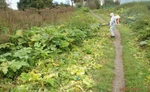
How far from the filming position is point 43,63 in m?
7.62

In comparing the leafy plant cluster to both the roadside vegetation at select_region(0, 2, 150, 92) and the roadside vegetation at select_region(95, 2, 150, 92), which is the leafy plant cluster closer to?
the roadside vegetation at select_region(0, 2, 150, 92)

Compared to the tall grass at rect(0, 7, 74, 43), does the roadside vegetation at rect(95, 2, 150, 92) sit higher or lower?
lower

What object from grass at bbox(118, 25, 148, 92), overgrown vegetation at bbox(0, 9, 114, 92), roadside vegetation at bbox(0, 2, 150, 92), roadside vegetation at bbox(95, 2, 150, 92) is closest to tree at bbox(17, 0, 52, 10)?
roadside vegetation at bbox(95, 2, 150, 92)

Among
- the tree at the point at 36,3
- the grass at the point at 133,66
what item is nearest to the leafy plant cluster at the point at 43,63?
the grass at the point at 133,66

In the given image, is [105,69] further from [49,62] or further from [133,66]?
[49,62]

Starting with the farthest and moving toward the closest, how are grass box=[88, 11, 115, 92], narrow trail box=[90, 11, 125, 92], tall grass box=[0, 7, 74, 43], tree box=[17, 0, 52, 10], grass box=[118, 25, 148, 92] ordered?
tree box=[17, 0, 52, 10]
tall grass box=[0, 7, 74, 43]
grass box=[118, 25, 148, 92]
narrow trail box=[90, 11, 125, 92]
grass box=[88, 11, 115, 92]

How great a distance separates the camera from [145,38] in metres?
12.9

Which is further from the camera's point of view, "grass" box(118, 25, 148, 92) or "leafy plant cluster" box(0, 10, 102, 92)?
"grass" box(118, 25, 148, 92)

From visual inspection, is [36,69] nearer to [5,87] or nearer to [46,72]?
[46,72]

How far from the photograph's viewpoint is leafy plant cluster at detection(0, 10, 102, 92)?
6.41 metres

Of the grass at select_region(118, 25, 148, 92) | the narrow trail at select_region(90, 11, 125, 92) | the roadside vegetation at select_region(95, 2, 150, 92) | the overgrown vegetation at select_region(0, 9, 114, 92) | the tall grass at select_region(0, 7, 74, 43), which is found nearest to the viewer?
the overgrown vegetation at select_region(0, 9, 114, 92)

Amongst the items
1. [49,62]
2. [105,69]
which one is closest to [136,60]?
[105,69]

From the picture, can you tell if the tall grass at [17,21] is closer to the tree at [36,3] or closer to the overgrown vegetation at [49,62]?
the overgrown vegetation at [49,62]

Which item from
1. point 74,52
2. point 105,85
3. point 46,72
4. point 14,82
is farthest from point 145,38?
point 14,82
